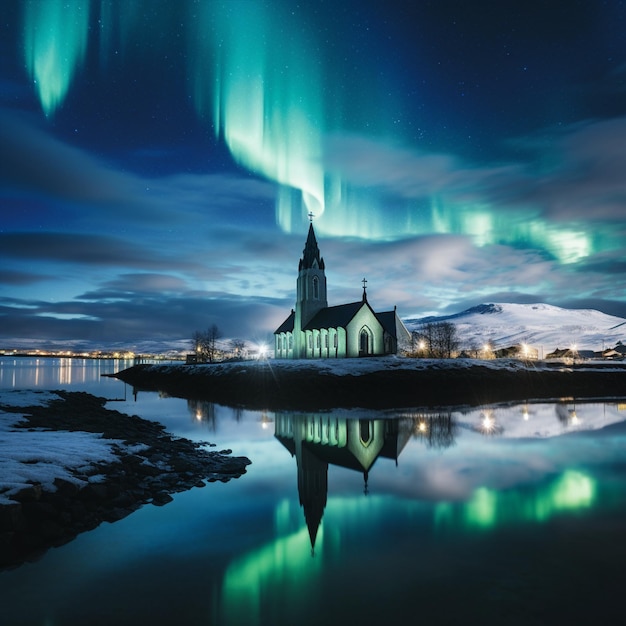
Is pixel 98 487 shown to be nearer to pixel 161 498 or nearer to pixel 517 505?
pixel 161 498

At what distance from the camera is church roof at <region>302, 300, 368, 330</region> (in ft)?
240

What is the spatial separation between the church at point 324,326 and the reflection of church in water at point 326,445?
1479 inches

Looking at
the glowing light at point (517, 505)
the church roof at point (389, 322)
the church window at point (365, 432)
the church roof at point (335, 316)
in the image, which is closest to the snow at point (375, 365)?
the church roof at point (335, 316)

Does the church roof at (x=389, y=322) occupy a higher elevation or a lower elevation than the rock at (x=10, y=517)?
higher

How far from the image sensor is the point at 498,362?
222 ft

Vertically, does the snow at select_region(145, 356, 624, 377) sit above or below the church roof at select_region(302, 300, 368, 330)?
below

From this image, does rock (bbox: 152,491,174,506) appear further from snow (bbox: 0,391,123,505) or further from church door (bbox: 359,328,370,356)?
church door (bbox: 359,328,370,356)

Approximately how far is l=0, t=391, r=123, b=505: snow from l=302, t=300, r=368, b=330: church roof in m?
55.5

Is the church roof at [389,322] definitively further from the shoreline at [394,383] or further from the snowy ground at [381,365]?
the shoreline at [394,383]

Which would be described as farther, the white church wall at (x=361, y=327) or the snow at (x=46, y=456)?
the white church wall at (x=361, y=327)

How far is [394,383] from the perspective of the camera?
5512 cm

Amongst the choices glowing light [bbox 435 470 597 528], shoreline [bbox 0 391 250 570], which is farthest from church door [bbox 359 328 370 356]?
glowing light [bbox 435 470 597 528]

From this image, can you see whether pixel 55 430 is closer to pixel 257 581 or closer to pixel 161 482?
pixel 161 482

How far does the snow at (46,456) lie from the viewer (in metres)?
12.0
